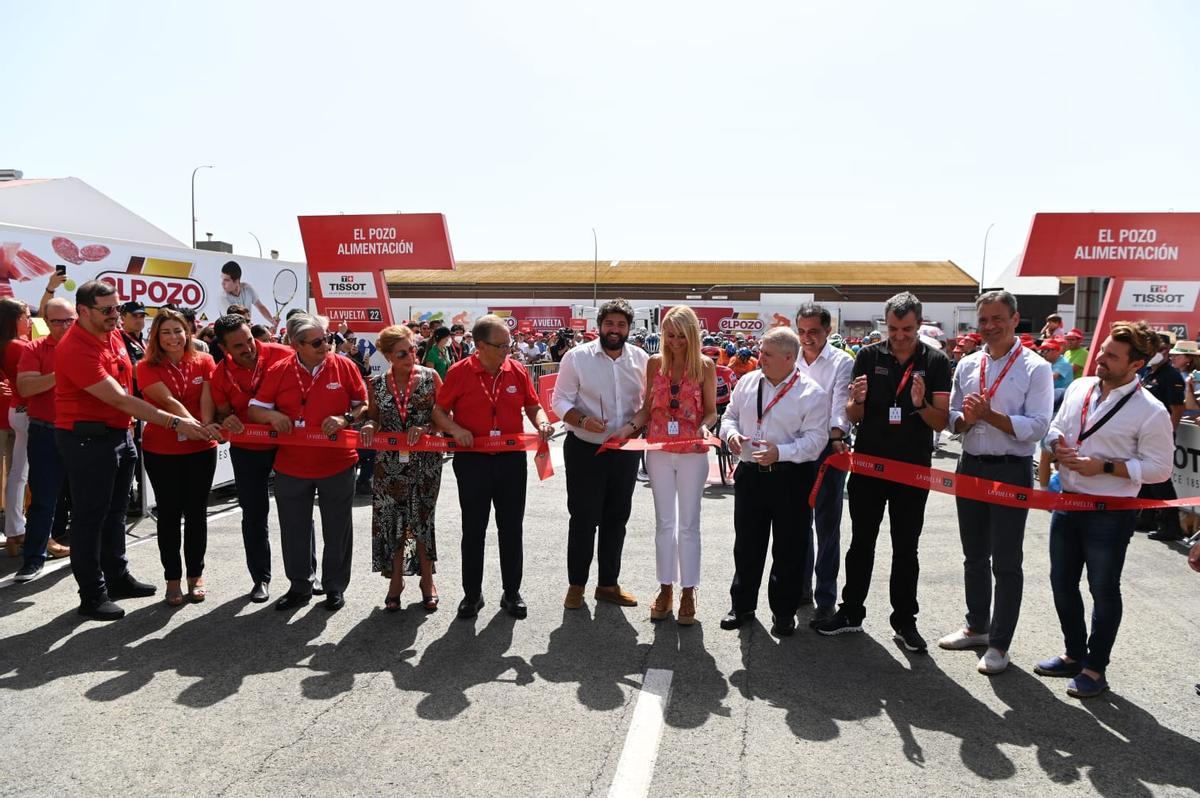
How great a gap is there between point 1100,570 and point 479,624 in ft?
11.8

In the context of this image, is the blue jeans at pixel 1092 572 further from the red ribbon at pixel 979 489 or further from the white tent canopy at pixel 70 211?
the white tent canopy at pixel 70 211

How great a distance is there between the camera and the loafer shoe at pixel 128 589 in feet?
A: 18.4

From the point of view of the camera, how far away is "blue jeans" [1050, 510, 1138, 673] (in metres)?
4.18

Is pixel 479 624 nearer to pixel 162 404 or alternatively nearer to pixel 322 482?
pixel 322 482

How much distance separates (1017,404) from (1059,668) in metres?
1.48

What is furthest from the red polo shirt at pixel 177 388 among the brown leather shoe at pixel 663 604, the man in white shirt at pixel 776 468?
the man in white shirt at pixel 776 468

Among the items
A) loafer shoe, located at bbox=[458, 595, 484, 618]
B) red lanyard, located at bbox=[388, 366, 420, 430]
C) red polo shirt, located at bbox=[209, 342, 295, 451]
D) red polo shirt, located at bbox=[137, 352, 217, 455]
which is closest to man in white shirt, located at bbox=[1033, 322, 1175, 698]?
loafer shoe, located at bbox=[458, 595, 484, 618]

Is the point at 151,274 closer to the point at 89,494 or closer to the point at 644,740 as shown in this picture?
the point at 89,494

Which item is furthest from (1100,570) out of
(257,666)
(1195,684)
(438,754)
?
(257,666)

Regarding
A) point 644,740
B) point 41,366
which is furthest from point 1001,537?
point 41,366

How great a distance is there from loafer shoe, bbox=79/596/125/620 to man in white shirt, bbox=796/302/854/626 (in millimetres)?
4472

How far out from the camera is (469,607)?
533 cm

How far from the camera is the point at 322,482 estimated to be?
541cm

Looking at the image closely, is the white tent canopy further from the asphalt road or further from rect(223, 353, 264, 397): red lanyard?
the asphalt road
